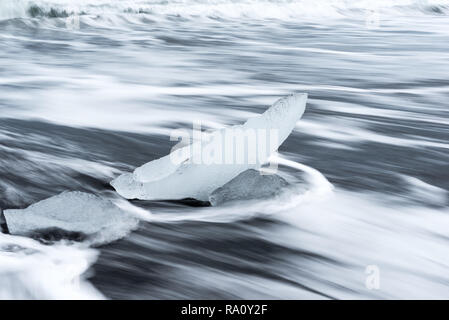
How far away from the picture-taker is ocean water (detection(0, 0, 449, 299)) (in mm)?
1818

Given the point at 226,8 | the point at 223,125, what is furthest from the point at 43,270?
the point at 226,8

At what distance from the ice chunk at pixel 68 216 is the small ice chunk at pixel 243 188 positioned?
37 centimetres

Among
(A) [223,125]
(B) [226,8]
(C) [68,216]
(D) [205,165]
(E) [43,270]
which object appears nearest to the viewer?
(E) [43,270]

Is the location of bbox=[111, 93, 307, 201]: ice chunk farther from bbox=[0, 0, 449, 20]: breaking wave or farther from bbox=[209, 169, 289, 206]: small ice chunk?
bbox=[0, 0, 449, 20]: breaking wave

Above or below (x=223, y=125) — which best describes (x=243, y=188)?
above

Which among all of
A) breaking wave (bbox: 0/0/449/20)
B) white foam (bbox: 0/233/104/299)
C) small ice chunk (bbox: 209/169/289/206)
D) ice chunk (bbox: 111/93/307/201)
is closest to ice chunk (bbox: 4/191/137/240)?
white foam (bbox: 0/233/104/299)

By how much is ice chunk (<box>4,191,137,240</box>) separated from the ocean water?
1.9 inches

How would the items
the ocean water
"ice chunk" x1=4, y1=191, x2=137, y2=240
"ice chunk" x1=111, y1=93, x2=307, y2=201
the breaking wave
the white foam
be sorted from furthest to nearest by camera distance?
the breaking wave < "ice chunk" x1=111, y1=93, x2=307, y2=201 < "ice chunk" x1=4, y1=191, x2=137, y2=240 < the ocean water < the white foam

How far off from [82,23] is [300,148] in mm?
6328

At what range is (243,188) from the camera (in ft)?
7.41

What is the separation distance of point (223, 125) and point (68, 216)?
209 centimetres

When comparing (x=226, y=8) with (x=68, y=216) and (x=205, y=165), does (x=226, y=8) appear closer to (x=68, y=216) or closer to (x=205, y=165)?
(x=205, y=165)

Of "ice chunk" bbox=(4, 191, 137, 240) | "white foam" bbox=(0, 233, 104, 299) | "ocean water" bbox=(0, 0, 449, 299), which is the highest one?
"ice chunk" bbox=(4, 191, 137, 240)

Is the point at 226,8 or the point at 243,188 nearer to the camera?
the point at 243,188
